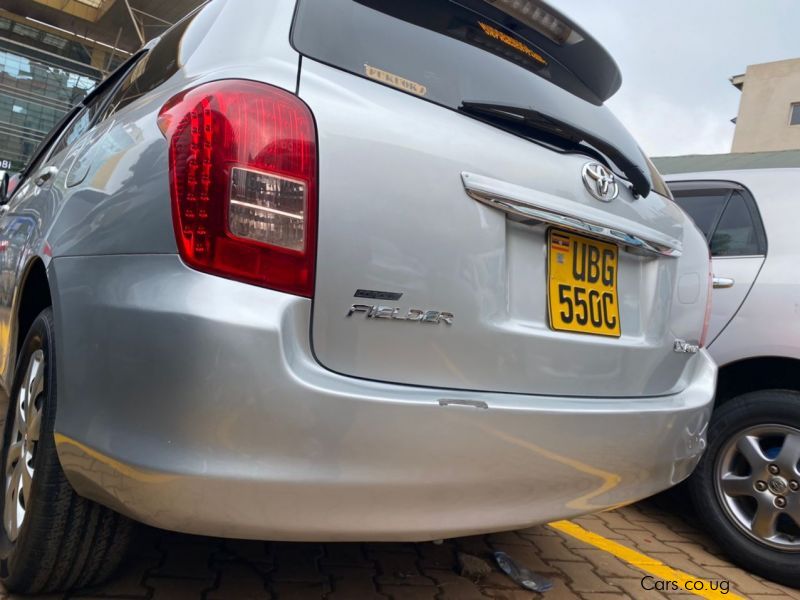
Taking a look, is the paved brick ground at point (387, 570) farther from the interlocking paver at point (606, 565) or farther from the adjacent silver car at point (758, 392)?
the adjacent silver car at point (758, 392)

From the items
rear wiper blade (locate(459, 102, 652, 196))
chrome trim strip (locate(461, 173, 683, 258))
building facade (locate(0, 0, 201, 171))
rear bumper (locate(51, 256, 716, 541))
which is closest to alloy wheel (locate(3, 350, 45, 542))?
rear bumper (locate(51, 256, 716, 541))

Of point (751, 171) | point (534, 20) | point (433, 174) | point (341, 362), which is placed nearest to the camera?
point (341, 362)

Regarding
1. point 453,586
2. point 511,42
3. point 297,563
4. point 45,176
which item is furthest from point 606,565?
point 45,176

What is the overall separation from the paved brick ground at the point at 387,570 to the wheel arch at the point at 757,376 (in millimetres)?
672

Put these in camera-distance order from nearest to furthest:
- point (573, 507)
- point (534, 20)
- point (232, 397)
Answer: point (232, 397) → point (573, 507) → point (534, 20)

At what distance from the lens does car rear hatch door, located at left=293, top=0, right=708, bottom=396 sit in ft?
4.18

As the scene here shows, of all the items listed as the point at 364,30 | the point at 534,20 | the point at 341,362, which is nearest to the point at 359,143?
the point at 364,30

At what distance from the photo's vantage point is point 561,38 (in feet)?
6.43

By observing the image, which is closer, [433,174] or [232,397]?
[232,397]

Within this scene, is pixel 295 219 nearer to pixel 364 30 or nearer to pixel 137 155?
pixel 137 155

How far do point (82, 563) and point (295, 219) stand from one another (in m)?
1.00

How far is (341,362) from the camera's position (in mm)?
1243

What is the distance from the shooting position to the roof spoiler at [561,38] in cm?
180

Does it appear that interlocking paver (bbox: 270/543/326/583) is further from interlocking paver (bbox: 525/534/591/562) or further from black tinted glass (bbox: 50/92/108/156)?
black tinted glass (bbox: 50/92/108/156)
